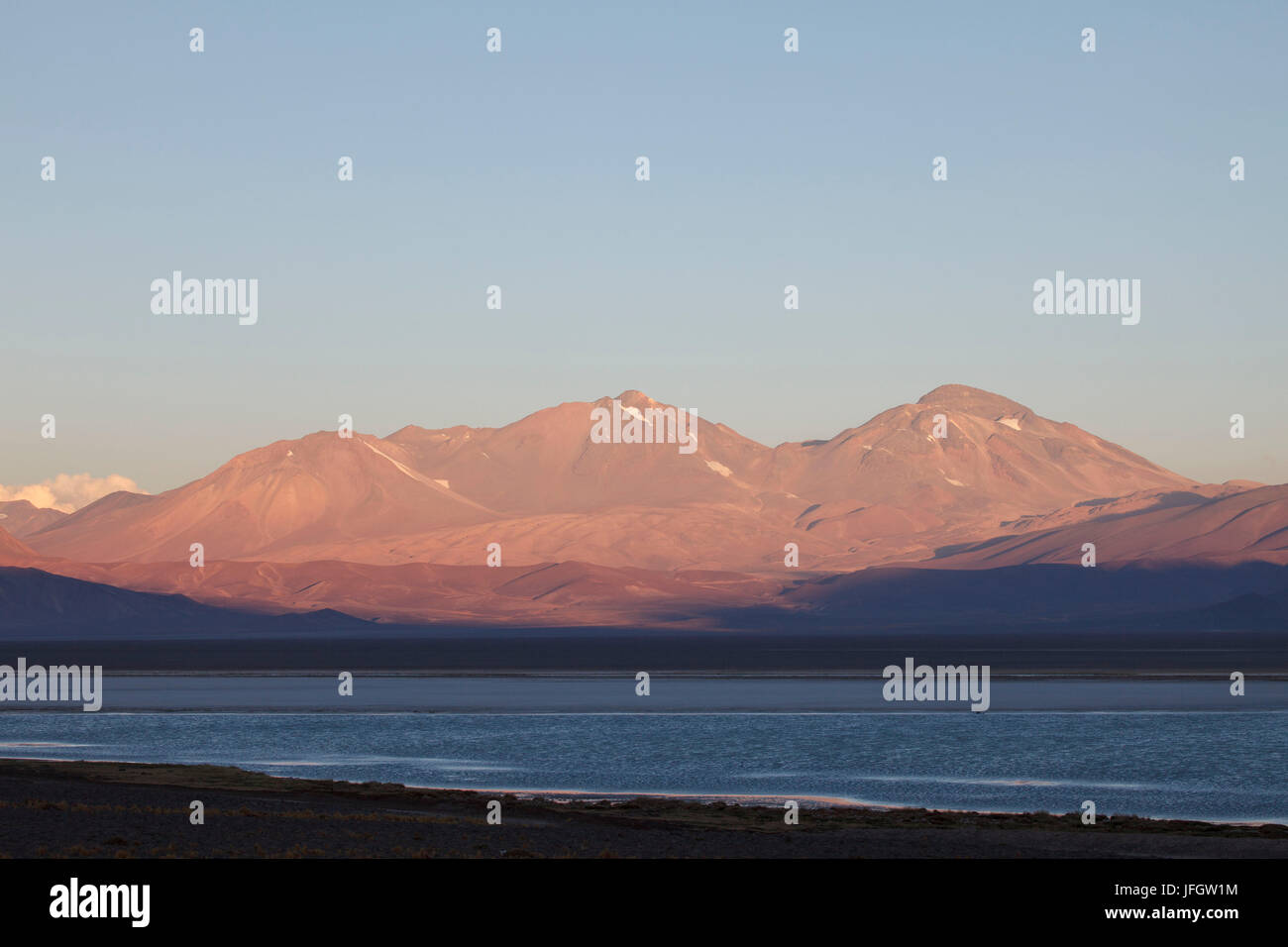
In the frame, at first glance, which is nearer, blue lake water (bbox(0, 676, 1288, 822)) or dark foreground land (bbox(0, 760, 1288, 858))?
dark foreground land (bbox(0, 760, 1288, 858))

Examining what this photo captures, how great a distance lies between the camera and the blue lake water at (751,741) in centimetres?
4159

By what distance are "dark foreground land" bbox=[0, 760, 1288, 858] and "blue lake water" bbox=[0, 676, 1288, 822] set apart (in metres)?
4.32

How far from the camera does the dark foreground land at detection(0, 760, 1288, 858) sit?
27406mm

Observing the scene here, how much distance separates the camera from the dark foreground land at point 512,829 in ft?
89.9

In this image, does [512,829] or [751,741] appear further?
[751,741]

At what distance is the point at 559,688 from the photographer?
3693 inches

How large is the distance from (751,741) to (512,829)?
82.3ft

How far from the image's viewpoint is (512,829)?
31094mm

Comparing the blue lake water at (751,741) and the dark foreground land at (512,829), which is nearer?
the dark foreground land at (512,829)

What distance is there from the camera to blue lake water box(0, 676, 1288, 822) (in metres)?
41.6

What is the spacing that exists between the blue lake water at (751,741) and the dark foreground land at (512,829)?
4.32 meters

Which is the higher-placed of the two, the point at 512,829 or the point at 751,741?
the point at 512,829
